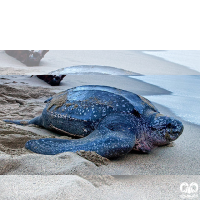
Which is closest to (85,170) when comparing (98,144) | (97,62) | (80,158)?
(80,158)

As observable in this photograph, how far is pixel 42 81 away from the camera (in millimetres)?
1445

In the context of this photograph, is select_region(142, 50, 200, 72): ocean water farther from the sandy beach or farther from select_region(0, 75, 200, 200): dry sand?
select_region(0, 75, 200, 200): dry sand

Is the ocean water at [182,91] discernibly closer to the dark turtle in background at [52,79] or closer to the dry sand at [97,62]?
the dry sand at [97,62]

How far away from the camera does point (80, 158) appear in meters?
1.17

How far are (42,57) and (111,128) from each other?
0.56 metres

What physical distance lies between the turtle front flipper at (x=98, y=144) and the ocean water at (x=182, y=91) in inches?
12.7

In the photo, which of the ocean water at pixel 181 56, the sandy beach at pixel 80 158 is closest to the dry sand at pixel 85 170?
the sandy beach at pixel 80 158

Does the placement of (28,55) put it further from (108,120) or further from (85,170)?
(85,170)

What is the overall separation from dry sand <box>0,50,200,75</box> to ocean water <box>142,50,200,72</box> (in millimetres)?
28

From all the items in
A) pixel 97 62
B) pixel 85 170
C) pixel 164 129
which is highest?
pixel 97 62

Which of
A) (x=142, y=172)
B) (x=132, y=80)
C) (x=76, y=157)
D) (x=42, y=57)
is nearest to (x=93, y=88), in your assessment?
(x=132, y=80)

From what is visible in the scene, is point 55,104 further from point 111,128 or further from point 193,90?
point 193,90

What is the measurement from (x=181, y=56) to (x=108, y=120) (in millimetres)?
555

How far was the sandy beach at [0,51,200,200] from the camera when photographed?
3.57 feet
